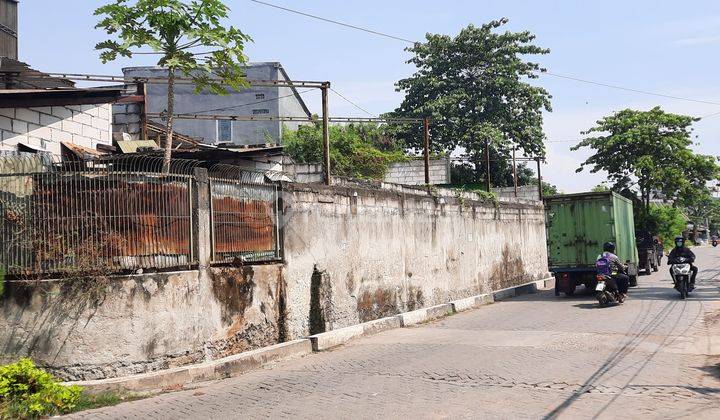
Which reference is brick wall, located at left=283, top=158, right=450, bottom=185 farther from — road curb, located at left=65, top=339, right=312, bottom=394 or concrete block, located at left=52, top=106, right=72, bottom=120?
road curb, located at left=65, top=339, right=312, bottom=394

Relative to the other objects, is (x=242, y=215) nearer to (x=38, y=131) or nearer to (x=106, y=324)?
(x=106, y=324)

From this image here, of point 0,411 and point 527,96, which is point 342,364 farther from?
point 527,96

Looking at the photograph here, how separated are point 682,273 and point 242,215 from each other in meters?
12.5

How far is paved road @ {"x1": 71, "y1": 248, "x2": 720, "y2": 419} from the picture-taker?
22.7 ft

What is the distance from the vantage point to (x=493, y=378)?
8.34 metres

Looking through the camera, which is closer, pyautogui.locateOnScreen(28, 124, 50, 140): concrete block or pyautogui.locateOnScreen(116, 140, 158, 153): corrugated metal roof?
pyautogui.locateOnScreen(28, 124, 50, 140): concrete block

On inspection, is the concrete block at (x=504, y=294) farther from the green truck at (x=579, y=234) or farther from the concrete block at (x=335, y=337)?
the concrete block at (x=335, y=337)

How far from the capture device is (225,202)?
33.8ft

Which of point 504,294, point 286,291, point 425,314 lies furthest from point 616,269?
point 286,291

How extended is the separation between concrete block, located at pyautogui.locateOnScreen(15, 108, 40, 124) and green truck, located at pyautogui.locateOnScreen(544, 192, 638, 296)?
14.0 metres

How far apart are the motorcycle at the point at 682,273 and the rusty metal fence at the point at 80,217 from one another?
13815 mm

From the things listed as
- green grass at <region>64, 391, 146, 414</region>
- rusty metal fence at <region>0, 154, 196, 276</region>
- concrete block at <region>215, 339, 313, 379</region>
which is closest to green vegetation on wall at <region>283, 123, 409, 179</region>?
concrete block at <region>215, 339, 313, 379</region>

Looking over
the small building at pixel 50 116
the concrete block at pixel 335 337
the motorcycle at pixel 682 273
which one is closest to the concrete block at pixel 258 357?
the concrete block at pixel 335 337

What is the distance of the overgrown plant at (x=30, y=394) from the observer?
282 inches
